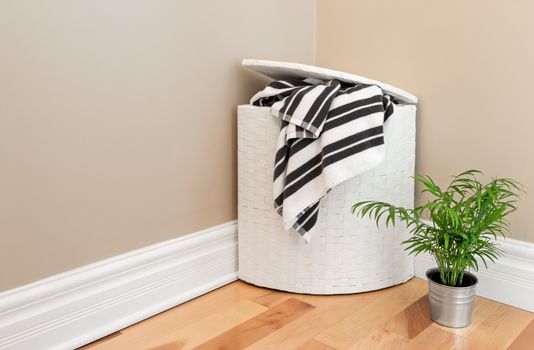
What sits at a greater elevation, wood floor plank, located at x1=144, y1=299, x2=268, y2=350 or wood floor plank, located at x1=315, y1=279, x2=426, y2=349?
wood floor plank, located at x1=315, y1=279, x2=426, y2=349

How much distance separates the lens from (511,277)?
1415mm

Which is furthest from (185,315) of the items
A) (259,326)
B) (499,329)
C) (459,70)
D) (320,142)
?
(459,70)

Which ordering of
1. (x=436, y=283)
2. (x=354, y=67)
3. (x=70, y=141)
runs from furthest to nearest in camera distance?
1. (x=354, y=67)
2. (x=436, y=283)
3. (x=70, y=141)

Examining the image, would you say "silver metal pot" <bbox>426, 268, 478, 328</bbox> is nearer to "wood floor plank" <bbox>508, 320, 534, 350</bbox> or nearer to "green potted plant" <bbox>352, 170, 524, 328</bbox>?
"green potted plant" <bbox>352, 170, 524, 328</bbox>

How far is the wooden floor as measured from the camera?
1.22m

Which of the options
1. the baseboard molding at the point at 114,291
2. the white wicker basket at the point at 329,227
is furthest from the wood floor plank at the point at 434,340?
the baseboard molding at the point at 114,291

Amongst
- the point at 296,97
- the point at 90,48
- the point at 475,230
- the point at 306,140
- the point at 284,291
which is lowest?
the point at 284,291

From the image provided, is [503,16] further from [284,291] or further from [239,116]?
[284,291]

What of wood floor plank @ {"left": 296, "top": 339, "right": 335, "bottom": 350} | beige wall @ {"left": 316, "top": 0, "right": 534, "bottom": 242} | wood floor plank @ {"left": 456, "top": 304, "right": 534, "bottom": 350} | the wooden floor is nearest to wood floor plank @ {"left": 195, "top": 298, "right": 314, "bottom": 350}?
the wooden floor

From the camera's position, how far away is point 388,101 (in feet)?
4.50

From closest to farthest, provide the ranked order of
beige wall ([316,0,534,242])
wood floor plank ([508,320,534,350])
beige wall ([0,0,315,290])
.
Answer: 1. beige wall ([0,0,315,290])
2. wood floor plank ([508,320,534,350])
3. beige wall ([316,0,534,242])

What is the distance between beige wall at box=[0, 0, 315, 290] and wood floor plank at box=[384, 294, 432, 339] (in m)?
0.57

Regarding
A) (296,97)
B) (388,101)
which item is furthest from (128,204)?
(388,101)

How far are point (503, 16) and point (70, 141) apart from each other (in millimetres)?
1123
